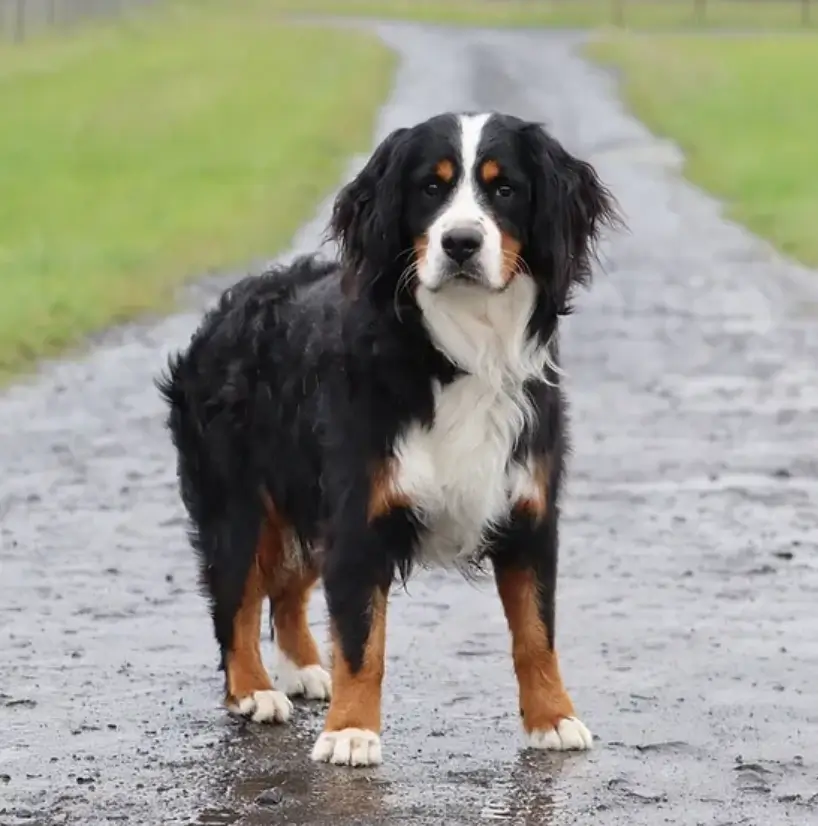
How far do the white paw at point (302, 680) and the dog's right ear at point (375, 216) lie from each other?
4.82ft

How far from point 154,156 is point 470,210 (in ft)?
88.4

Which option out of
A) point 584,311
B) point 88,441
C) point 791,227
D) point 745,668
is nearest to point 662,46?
point 791,227

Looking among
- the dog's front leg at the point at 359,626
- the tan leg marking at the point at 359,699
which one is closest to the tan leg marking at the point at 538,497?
the dog's front leg at the point at 359,626

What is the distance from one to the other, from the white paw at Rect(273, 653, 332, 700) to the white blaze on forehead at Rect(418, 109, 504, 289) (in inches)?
64.2

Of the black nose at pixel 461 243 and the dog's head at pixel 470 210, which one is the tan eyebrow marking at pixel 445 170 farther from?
the black nose at pixel 461 243

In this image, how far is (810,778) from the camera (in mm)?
5809

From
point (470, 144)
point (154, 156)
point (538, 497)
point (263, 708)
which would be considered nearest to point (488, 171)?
point (470, 144)

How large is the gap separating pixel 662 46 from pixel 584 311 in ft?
122

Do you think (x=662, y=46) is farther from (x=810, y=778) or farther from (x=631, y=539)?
(x=810, y=778)

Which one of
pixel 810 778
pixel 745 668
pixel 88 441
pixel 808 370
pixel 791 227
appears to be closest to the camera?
pixel 810 778

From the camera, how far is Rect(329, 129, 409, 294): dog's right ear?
617 centimetres

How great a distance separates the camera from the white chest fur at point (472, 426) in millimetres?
5957

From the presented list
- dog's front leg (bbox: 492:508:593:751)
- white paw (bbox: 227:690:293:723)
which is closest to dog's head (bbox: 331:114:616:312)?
dog's front leg (bbox: 492:508:593:751)

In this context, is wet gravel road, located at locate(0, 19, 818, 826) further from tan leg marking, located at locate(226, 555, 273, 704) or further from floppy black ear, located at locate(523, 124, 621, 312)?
floppy black ear, located at locate(523, 124, 621, 312)
